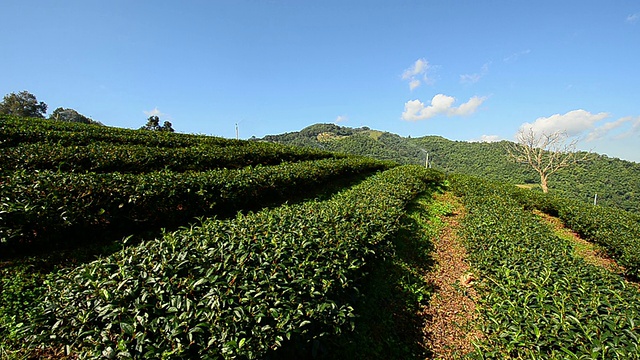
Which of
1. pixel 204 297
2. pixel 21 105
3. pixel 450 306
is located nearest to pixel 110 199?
pixel 204 297

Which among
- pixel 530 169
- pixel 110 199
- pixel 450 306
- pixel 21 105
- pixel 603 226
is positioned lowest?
pixel 450 306

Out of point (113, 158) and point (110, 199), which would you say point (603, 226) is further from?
point (113, 158)

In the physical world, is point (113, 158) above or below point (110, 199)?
above

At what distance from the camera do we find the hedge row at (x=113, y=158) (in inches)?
236

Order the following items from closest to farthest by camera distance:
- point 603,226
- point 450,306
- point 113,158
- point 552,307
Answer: point 552,307
point 450,306
point 113,158
point 603,226

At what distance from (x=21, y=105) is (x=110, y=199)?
3934cm

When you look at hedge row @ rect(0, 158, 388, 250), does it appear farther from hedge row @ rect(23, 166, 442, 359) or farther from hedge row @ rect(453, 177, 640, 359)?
hedge row @ rect(453, 177, 640, 359)

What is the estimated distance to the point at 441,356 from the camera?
3.62 m

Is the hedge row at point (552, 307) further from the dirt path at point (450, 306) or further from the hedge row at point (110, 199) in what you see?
the hedge row at point (110, 199)

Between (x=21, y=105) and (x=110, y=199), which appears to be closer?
(x=110, y=199)

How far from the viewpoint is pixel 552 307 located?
2697mm

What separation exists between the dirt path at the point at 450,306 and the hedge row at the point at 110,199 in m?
4.62

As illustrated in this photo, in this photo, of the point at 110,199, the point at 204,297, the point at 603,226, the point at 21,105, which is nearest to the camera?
the point at 204,297

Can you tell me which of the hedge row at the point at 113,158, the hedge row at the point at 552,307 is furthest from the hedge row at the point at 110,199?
the hedge row at the point at 552,307
